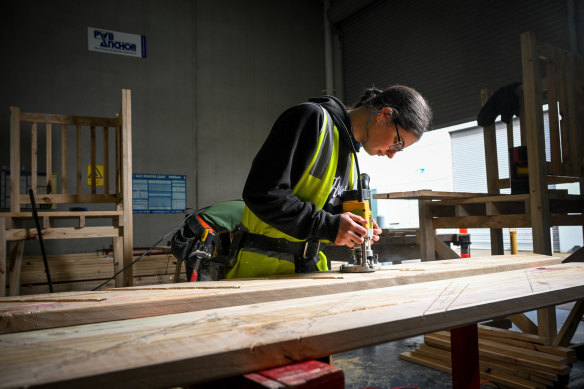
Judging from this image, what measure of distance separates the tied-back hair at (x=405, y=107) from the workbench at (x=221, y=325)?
841 mm

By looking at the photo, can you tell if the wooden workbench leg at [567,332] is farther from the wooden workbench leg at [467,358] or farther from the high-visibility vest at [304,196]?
the high-visibility vest at [304,196]

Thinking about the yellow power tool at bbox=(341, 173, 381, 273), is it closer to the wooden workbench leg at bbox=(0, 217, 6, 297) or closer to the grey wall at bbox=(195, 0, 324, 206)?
the wooden workbench leg at bbox=(0, 217, 6, 297)

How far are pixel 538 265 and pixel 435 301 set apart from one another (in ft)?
4.04

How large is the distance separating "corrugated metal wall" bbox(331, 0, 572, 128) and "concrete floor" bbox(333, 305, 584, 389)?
3344 millimetres

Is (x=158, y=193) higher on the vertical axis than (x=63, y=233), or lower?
higher

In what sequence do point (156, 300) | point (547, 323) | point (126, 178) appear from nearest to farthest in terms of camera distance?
point (156, 300) → point (547, 323) → point (126, 178)

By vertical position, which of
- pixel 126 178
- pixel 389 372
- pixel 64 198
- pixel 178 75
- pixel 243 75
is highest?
pixel 243 75

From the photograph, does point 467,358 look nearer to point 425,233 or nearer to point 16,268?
point 425,233

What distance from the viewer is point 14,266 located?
12.3ft

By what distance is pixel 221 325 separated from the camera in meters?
0.76

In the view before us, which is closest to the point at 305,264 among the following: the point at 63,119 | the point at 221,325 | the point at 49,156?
the point at 221,325

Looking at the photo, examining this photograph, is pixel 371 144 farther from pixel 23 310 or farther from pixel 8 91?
pixel 8 91

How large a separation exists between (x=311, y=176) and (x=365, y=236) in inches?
14.6

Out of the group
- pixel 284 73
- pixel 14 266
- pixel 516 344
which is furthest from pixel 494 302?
pixel 284 73
